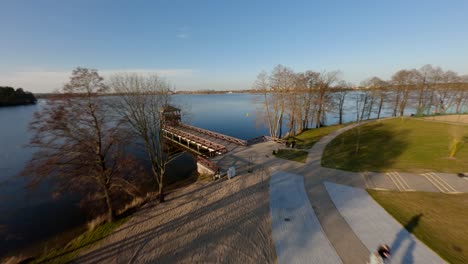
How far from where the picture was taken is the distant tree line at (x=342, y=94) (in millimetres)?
27469

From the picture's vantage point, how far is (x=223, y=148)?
65.7ft

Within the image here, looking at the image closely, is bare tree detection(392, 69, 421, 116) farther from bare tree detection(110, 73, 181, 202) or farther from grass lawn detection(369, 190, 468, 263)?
bare tree detection(110, 73, 181, 202)

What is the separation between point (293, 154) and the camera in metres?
18.6

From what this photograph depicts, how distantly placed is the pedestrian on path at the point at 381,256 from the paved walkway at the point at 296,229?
4.23ft

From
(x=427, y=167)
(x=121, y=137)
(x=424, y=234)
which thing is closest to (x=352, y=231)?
(x=424, y=234)

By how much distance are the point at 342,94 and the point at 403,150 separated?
23.3 metres

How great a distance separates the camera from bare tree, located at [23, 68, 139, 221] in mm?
8055

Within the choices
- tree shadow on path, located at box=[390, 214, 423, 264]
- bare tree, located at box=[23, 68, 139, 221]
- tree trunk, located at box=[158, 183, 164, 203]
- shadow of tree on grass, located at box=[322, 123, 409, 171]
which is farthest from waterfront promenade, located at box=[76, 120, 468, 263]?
bare tree, located at box=[23, 68, 139, 221]

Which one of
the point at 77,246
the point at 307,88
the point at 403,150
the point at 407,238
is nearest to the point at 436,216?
the point at 407,238

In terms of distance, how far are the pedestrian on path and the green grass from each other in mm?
12098

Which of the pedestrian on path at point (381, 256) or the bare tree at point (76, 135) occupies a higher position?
the bare tree at point (76, 135)

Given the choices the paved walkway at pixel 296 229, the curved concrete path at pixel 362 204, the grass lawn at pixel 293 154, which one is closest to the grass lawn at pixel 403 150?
the curved concrete path at pixel 362 204

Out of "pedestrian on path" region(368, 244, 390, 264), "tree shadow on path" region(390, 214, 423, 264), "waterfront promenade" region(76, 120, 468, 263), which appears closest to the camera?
"pedestrian on path" region(368, 244, 390, 264)

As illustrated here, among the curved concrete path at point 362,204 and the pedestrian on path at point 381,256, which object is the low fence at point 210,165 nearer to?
the curved concrete path at point 362,204
